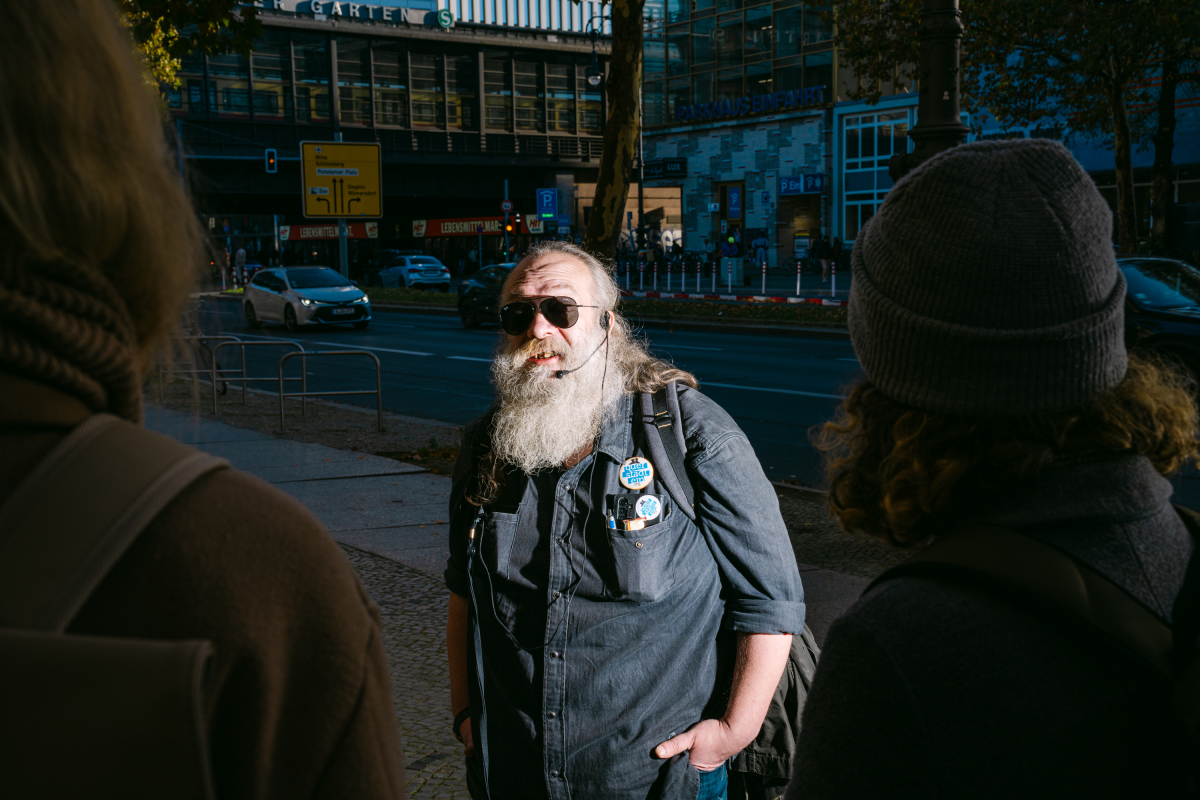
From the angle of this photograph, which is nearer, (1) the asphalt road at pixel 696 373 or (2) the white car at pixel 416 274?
(1) the asphalt road at pixel 696 373

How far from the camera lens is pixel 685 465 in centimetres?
243

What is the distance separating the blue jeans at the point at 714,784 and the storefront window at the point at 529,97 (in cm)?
6572

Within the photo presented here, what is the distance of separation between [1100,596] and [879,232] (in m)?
0.55

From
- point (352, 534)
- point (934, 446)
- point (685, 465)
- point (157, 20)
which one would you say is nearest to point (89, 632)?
point (934, 446)

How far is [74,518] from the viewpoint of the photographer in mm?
823

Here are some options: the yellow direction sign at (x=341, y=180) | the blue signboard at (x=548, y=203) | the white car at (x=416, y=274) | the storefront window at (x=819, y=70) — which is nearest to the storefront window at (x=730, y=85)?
the storefront window at (x=819, y=70)

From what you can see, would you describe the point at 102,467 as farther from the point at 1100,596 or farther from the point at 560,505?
the point at 560,505

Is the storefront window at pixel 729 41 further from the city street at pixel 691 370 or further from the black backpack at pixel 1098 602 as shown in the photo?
the black backpack at pixel 1098 602

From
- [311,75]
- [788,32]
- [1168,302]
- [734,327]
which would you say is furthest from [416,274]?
[1168,302]

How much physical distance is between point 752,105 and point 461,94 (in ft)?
64.6

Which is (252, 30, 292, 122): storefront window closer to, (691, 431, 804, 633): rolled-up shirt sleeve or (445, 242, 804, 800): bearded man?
(445, 242, 804, 800): bearded man

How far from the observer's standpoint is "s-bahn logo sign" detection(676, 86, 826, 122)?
5091cm

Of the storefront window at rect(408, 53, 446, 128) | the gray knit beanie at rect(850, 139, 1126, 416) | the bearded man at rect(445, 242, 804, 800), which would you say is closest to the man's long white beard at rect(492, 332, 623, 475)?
the bearded man at rect(445, 242, 804, 800)

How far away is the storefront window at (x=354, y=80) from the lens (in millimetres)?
60656
